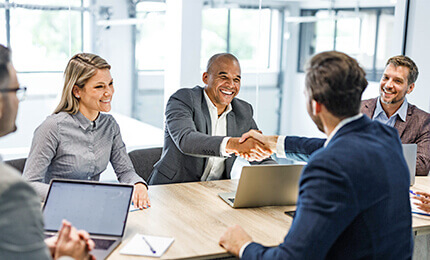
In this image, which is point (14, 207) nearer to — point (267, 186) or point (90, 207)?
point (90, 207)

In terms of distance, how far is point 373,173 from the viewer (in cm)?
154

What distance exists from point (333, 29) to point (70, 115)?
4515mm

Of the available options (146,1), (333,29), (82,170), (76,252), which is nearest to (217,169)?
(82,170)

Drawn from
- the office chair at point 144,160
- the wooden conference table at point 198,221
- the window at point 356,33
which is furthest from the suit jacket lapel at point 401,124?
the window at point 356,33

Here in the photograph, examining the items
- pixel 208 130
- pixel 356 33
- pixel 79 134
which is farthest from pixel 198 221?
pixel 356 33

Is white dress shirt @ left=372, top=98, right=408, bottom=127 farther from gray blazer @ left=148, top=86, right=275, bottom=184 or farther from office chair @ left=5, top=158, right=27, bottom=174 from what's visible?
office chair @ left=5, top=158, right=27, bottom=174

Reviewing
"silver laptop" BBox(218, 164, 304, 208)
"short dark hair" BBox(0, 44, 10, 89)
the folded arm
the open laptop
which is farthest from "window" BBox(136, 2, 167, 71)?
"short dark hair" BBox(0, 44, 10, 89)

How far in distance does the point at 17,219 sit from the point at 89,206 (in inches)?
30.6

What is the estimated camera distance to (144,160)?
308 cm

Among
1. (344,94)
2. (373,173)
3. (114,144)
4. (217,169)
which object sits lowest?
(217,169)

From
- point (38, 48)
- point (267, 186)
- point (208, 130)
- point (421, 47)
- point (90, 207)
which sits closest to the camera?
point (90, 207)

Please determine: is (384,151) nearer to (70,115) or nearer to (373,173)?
(373,173)

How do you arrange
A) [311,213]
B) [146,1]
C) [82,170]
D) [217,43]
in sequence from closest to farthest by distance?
[311,213], [82,170], [146,1], [217,43]

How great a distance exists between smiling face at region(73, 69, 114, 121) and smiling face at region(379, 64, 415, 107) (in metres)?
1.90
